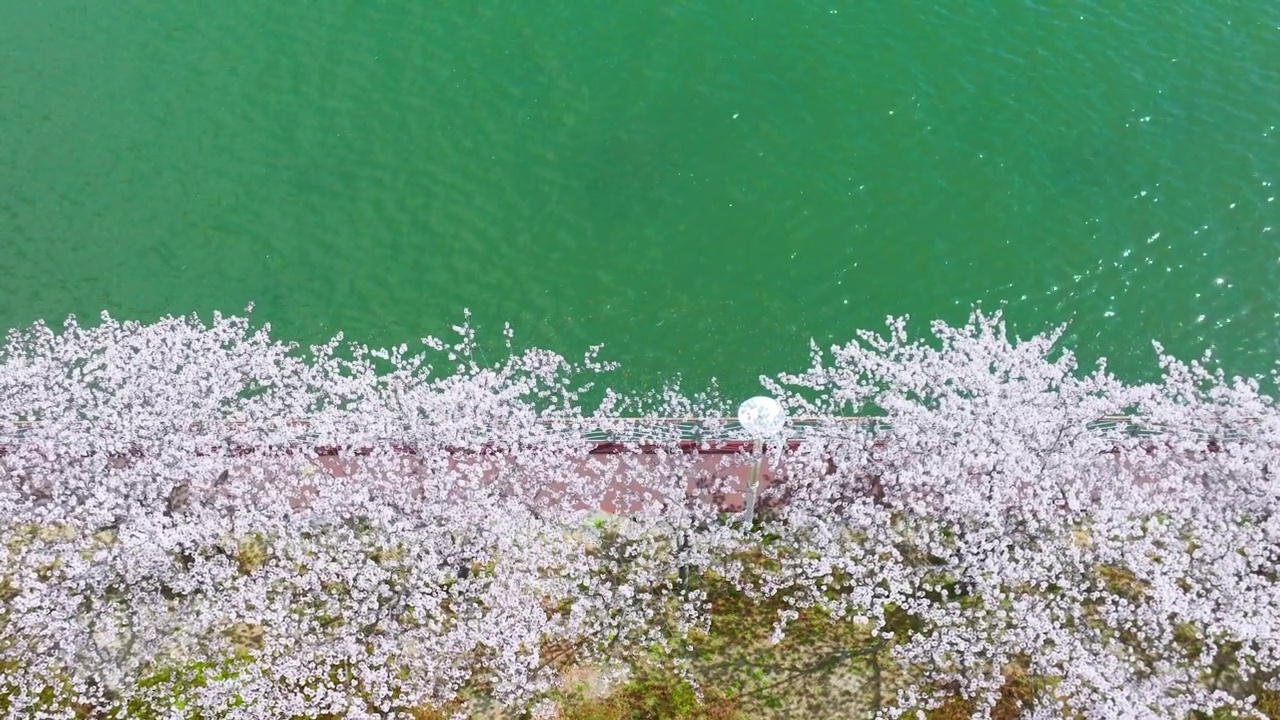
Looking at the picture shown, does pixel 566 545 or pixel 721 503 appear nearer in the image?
pixel 566 545

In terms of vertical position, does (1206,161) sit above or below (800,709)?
above

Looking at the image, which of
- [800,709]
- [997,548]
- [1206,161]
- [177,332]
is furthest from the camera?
[1206,161]

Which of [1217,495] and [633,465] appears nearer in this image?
[1217,495]

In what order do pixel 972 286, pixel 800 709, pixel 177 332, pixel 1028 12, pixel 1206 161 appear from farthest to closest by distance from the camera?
pixel 1028 12 → pixel 1206 161 → pixel 972 286 → pixel 177 332 → pixel 800 709

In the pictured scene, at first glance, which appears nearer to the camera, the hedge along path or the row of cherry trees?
the row of cherry trees

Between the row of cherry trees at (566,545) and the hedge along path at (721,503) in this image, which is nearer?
the row of cherry trees at (566,545)

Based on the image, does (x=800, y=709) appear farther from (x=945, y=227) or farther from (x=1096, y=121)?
(x=1096, y=121)

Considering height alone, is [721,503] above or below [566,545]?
above

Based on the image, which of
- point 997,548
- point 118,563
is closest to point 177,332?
point 118,563
